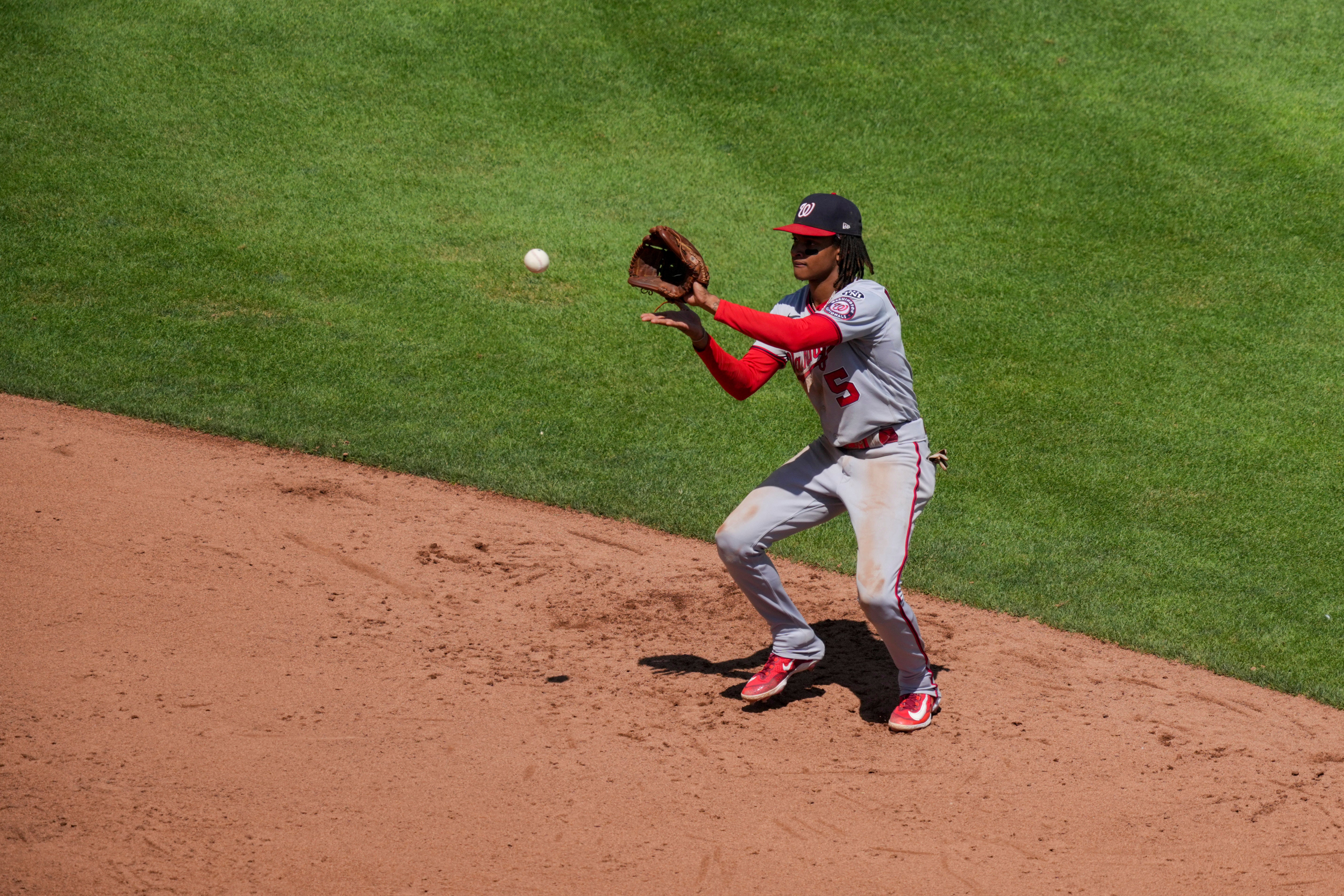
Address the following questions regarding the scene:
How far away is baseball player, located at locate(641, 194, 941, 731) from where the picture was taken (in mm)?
5387

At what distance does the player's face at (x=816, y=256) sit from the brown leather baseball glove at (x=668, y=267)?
44 cm

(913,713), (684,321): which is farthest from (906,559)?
(684,321)

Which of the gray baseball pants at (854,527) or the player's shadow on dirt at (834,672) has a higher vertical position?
the gray baseball pants at (854,527)

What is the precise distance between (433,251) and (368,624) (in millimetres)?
5991

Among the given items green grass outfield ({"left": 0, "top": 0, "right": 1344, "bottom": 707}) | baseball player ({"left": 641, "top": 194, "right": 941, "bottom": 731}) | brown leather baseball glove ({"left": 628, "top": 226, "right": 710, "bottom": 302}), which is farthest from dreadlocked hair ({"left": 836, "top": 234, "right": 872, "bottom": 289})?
green grass outfield ({"left": 0, "top": 0, "right": 1344, "bottom": 707})

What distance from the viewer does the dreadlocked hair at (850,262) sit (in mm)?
5578

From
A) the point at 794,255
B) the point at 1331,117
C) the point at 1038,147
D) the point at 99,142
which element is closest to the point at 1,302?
the point at 99,142

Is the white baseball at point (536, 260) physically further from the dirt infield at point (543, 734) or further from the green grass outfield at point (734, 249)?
the green grass outfield at point (734, 249)

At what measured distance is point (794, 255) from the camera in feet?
18.5

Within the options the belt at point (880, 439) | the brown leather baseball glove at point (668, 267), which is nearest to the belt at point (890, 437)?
the belt at point (880, 439)

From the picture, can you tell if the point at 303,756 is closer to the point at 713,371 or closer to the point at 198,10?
the point at 713,371

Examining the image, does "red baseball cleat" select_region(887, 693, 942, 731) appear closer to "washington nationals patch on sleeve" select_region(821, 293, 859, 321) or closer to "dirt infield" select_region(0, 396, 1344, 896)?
"dirt infield" select_region(0, 396, 1344, 896)

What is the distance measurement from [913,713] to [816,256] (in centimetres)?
203

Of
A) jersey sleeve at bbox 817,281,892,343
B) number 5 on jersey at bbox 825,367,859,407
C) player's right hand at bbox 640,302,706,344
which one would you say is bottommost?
number 5 on jersey at bbox 825,367,859,407
